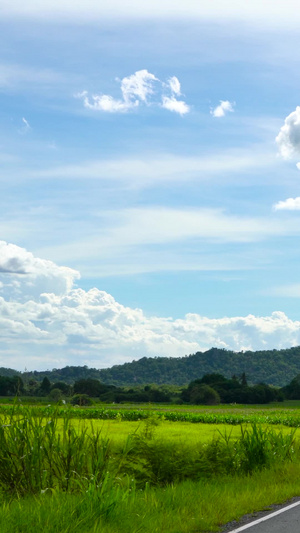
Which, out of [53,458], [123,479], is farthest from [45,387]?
[53,458]

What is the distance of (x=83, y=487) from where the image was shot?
1241 cm

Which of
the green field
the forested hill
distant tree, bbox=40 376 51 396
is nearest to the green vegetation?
the forested hill

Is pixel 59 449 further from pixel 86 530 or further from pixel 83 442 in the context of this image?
pixel 86 530

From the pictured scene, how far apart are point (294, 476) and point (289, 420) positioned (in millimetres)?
41086

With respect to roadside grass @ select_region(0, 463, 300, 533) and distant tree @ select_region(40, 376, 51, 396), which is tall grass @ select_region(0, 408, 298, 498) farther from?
distant tree @ select_region(40, 376, 51, 396)

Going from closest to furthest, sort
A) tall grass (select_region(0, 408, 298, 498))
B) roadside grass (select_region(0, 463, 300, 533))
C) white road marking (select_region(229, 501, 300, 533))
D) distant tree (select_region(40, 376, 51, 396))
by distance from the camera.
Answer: roadside grass (select_region(0, 463, 300, 533)) → white road marking (select_region(229, 501, 300, 533)) → tall grass (select_region(0, 408, 298, 498)) → distant tree (select_region(40, 376, 51, 396))

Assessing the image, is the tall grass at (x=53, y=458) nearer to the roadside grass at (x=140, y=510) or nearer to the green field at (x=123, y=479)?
the green field at (x=123, y=479)

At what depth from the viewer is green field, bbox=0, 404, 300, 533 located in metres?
10.4

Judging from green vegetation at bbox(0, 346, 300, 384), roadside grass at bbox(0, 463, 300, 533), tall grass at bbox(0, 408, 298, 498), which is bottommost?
roadside grass at bbox(0, 463, 300, 533)

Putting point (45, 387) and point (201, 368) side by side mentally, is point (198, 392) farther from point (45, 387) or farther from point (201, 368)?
point (201, 368)

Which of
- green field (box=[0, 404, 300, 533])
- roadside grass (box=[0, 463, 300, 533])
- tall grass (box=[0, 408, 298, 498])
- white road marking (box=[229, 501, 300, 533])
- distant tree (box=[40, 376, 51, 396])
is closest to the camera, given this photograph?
roadside grass (box=[0, 463, 300, 533])

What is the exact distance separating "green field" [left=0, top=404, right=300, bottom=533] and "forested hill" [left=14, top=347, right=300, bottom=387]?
16711 centimetres

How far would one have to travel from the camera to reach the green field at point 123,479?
34.1ft

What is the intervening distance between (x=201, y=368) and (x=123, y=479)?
177m
